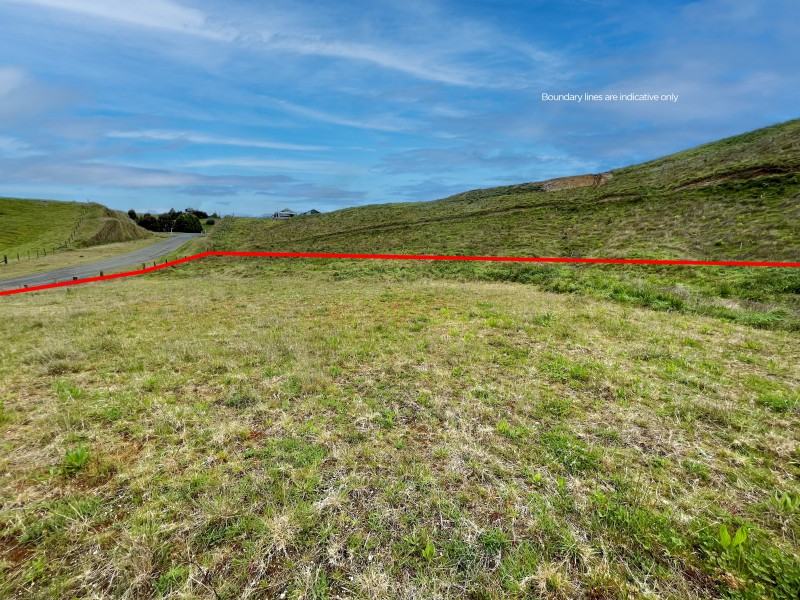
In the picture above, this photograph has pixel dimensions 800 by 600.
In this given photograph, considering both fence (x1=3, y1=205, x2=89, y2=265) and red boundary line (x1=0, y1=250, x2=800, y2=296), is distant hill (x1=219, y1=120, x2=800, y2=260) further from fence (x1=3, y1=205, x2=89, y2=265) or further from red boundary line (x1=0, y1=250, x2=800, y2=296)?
fence (x1=3, y1=205, x2=89, y2=265)

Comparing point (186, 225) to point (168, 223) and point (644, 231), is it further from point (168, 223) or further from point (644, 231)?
point (644, 231)

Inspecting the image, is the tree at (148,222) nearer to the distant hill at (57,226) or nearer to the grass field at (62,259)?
the distant hill at (57,226)

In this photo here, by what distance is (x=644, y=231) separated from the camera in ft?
87.8

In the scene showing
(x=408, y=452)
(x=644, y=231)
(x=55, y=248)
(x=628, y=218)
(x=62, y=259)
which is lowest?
(x=408, y=452)

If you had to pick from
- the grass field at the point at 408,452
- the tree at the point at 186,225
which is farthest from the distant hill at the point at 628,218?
the tree at the point at 186,225

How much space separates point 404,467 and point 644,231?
30099mm

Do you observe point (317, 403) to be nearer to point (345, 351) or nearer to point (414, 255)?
point (345, 351)

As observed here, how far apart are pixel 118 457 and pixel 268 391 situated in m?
2.69

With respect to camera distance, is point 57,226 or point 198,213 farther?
point 198,213

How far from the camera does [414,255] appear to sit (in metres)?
32.8

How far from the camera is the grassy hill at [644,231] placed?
15656 mm

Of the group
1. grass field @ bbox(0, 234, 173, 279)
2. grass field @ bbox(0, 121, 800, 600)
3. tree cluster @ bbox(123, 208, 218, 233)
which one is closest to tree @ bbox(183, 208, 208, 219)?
tree cluster @ bbox(123, 208, 218, 233)

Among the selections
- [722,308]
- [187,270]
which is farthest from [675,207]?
[187,270]

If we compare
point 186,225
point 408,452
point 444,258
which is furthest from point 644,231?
point 186,225
